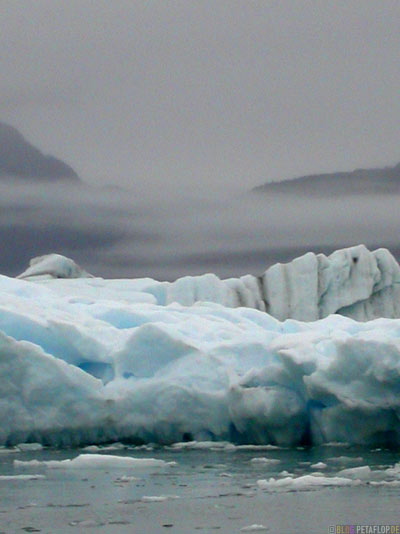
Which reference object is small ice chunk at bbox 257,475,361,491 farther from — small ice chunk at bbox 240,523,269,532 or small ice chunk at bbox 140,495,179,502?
small ice chunk at bbox 240,523,269,532

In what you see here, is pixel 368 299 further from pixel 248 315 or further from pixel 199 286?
pixel 248 315

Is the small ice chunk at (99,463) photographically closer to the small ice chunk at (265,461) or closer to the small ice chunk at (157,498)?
the small ice chunk at (265,461)

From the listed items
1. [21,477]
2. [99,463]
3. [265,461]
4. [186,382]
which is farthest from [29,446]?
[265,461]

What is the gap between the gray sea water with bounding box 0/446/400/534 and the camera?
870cm

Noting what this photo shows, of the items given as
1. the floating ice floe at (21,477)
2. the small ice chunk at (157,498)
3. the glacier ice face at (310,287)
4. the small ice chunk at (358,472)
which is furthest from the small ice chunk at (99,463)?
the glacier ice face at (310,287)

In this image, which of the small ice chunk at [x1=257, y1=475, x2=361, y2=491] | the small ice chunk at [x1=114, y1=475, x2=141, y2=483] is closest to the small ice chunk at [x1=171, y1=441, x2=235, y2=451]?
the small ice chunk at [x1=114, y1=475, x2=141, y2=483]

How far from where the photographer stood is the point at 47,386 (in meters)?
15.3

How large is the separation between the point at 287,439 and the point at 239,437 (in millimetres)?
817

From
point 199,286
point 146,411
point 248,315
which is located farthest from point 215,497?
point 199,286

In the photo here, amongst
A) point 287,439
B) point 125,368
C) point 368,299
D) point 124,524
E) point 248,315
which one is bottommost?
point 124,524

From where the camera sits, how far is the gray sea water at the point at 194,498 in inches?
342

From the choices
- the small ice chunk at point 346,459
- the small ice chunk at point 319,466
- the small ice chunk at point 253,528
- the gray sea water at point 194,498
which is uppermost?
the small ice chunk at point 346,459

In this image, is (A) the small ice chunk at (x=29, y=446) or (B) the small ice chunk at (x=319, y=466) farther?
(A) the small ice chunk at (x=29, y=446)

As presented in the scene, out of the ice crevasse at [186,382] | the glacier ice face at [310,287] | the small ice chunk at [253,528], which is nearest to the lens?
the small ice chunk at [253,528]
